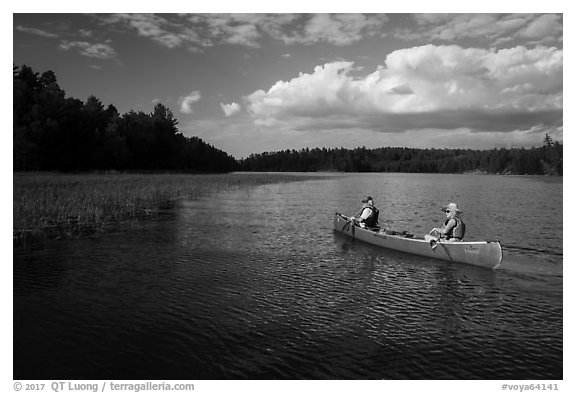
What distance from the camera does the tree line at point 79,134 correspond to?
59.7 m

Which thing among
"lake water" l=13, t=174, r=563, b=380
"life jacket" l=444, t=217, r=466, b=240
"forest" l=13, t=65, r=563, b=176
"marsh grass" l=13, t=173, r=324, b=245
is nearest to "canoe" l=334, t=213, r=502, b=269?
"lake water" l=13, t=174, r=563, b=380

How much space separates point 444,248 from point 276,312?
915 cm

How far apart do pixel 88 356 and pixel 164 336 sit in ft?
5.38

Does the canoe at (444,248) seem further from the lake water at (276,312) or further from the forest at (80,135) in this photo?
the forest at (80,135)

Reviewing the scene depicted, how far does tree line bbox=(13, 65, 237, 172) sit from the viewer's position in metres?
59.7

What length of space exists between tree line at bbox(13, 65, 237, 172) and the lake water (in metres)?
48.2

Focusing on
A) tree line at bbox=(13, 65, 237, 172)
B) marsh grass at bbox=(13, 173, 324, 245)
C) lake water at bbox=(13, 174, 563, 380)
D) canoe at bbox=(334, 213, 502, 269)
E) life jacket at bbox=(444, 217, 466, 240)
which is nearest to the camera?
lake water at bbox=(13, 174, 563, 380)

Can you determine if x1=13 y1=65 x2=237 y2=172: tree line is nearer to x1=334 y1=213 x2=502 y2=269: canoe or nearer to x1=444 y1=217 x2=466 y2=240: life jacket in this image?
x1=334 y1=213 x2=502 y2=269: canoe

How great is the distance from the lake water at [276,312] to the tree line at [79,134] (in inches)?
1896

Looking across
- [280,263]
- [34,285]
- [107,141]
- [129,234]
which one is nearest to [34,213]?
[129,234]

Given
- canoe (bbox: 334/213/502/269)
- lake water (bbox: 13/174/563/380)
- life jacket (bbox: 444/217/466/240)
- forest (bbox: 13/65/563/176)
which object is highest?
forest (bbox: 13/65/563/176)

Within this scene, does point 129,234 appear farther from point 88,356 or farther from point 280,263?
point 88,356

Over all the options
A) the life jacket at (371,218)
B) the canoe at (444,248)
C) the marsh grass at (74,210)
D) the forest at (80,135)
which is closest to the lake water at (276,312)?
the canoe at (444,248)

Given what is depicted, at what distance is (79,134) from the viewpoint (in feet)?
238
